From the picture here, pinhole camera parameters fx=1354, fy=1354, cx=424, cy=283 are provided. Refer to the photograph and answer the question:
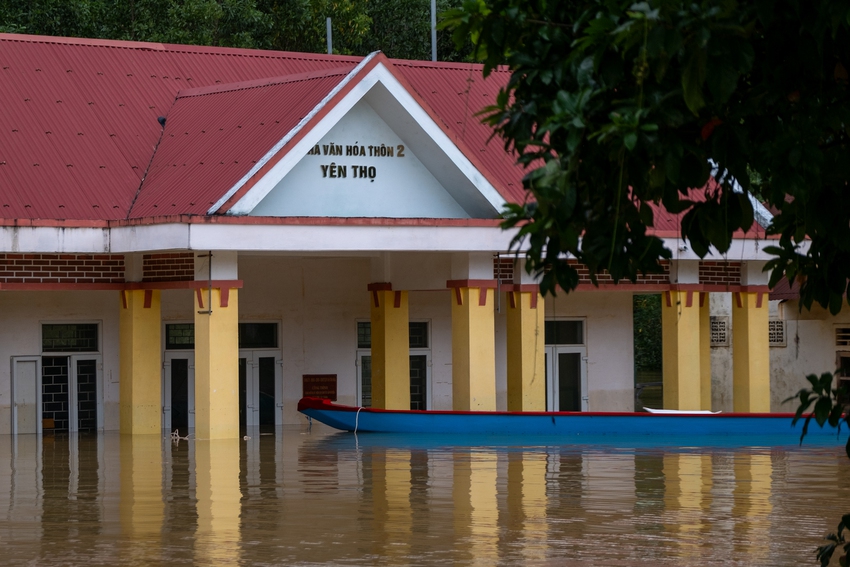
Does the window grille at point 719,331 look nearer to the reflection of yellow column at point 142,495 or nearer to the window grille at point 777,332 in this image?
the window grille at point 777,332

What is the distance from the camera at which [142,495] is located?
45.2ft

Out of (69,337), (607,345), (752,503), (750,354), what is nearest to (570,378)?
(607,345)

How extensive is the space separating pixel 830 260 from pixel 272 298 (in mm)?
18370

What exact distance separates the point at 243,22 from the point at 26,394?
39.1ft

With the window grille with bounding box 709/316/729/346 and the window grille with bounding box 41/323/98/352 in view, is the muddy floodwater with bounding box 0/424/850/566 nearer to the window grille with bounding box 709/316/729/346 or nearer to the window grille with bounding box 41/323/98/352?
the window grille with bounding box 41/323/98/352

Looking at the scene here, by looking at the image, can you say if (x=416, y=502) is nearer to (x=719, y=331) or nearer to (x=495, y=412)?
(x=495, y=412)

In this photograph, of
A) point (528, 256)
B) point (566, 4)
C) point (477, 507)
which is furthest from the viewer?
point (477, 507)

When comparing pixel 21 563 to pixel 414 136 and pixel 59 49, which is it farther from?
pixel 59 49

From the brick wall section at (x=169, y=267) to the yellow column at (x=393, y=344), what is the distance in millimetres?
4215

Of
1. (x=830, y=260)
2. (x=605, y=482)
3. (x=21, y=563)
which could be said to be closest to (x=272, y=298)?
(x=605, y=482)

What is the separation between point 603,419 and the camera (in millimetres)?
20891

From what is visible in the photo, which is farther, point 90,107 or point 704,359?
point 704,359

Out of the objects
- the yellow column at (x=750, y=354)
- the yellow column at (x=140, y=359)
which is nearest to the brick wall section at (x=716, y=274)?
the yellow column at (x=750, y=354)

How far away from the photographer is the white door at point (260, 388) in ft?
77.0
